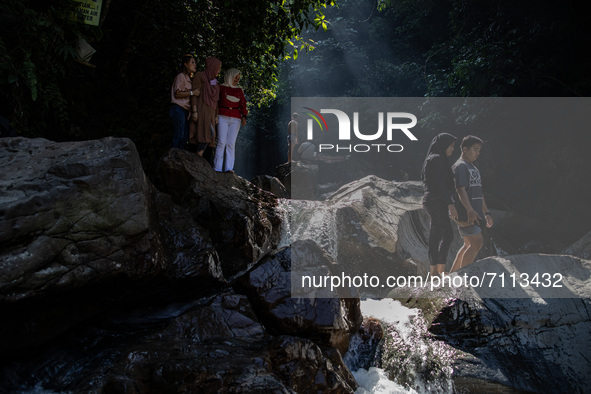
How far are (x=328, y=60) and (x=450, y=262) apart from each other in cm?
1374

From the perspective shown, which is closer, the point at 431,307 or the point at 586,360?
the point at 586,360

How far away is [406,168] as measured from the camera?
15.9m

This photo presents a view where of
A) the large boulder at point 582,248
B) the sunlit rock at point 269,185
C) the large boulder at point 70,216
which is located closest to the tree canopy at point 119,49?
the large boulder at point 70,216

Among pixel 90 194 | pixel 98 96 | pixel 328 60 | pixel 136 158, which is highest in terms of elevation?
pixel 328 60

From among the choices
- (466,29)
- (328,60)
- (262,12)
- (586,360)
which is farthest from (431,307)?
(328,60)

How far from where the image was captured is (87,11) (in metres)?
5.80

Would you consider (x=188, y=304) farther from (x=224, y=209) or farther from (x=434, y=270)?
(x=434, y=270)

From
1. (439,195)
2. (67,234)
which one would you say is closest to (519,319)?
(439,195)

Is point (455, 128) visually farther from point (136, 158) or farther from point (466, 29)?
point (136, 158)

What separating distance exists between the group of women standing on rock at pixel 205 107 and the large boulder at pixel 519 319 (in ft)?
11.9

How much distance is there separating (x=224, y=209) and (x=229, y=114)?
1.82 m

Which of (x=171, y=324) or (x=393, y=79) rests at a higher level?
(x=393, y=79)

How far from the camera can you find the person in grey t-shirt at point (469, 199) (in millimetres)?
5715

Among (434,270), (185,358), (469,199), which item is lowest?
(185,358)
